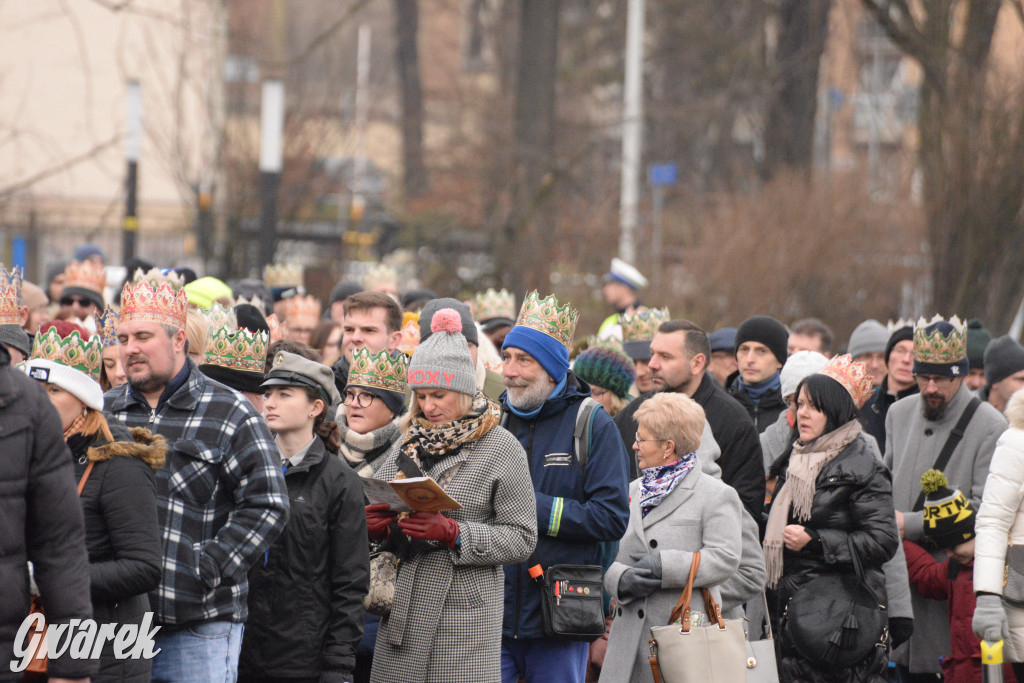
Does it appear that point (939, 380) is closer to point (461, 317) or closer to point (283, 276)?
point (461, 317)

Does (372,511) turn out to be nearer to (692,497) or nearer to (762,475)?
(692,497)

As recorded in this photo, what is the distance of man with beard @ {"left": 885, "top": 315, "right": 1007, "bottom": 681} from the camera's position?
25.6ft

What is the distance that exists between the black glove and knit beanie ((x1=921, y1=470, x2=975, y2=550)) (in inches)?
19.4

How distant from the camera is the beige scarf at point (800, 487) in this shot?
695 cm

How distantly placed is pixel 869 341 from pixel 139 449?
686 cm

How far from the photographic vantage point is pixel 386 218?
26922 millimetres

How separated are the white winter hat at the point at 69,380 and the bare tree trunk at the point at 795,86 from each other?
18.9 m

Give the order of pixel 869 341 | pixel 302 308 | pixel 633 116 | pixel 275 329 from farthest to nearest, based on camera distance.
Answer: pixel 633 116 → pixel 302 308 → pixel 869 341 → pixel 275 329

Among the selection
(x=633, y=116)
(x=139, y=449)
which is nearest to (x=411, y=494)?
(x=139, y=449)

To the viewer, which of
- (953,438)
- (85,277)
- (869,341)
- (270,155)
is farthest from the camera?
(270,155)

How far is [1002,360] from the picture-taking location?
29.3 ft

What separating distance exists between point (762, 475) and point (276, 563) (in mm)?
2904

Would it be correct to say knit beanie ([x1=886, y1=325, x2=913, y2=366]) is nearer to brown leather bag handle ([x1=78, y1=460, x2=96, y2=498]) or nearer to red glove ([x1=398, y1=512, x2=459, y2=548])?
red glove ([x1=398, y1=512, x2=459, y2=548])

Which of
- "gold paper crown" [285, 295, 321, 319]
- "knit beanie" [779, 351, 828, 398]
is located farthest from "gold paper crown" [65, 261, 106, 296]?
"knit beanie" [779, 351, 828, 398]
